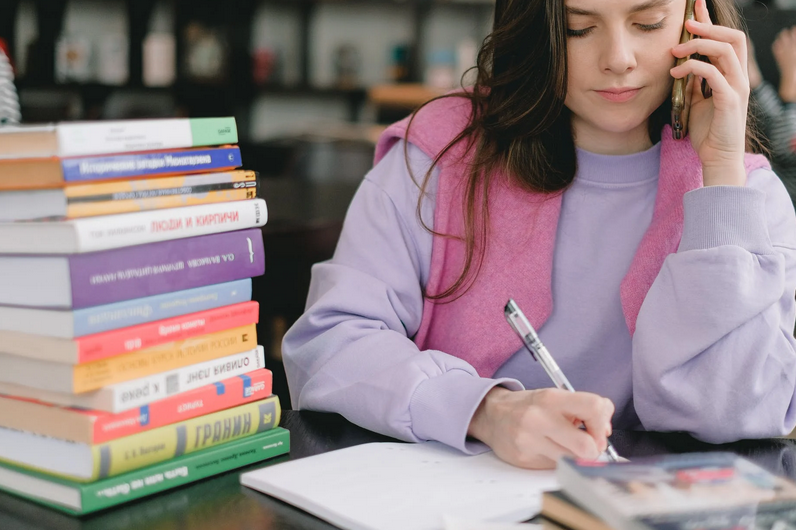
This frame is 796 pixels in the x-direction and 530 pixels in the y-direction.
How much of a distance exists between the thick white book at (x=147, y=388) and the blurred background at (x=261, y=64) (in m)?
2.99

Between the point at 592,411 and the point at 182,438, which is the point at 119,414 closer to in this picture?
the point at 182,438

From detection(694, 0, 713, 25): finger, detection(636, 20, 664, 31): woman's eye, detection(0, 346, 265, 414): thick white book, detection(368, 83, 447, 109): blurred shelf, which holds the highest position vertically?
detection(368, 83, 447, 109): blurred shelf

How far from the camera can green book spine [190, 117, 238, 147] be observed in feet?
2.69

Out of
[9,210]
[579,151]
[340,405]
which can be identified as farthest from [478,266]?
[9,210]

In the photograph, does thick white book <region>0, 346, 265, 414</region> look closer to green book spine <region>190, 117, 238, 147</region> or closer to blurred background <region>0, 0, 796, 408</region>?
green book spine <region>190, 117, 238, 147</region>

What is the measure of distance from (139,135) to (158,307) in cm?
15

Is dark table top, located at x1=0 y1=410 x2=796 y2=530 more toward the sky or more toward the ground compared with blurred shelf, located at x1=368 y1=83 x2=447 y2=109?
more toward the ground

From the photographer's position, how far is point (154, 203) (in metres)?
0.78

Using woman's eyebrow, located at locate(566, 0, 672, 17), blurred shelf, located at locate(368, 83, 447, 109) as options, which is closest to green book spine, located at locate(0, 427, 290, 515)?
woman's eyebrow, located at locate(566, 0, 672, 17)

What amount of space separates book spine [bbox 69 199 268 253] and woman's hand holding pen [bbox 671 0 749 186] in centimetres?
60

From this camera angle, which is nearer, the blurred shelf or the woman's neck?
the woman's neck

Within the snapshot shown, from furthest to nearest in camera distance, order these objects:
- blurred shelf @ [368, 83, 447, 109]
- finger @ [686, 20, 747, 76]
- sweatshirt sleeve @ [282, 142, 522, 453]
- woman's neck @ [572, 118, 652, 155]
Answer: blurred shelf @ [368, 83, 447, 109], woman's neck @ [572, 118, 652, 155], finger @ [686, 20, 747, 76], sweatshirt sleeve @ [282, 142, 522, 453]

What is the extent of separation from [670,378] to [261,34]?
4.38 m

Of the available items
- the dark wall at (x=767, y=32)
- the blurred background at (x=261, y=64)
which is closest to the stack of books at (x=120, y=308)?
the dark wall at (x=767, y=32)
